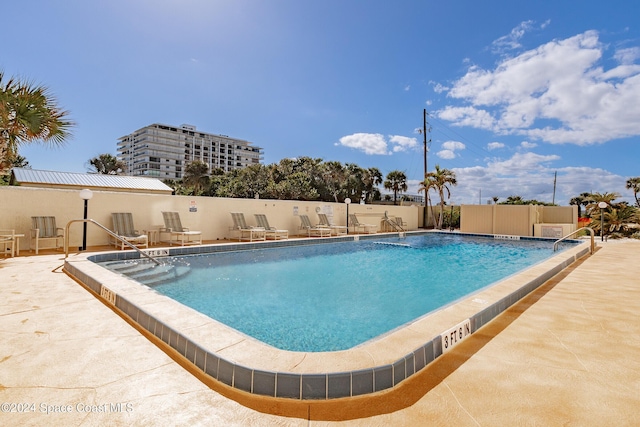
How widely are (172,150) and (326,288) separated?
297ft

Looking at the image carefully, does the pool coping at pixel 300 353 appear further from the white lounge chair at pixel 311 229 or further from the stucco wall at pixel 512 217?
the stucco wall at pixel 512 217

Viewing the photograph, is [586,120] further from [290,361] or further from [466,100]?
[290,361]

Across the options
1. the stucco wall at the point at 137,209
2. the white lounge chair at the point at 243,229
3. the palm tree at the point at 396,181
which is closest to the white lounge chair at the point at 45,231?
the stucco wall at the point at 137,209

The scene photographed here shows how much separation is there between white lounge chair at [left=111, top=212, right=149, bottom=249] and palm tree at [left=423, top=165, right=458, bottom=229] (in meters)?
15.9

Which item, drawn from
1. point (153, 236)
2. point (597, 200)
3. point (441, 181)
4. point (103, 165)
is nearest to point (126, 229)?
point (153, 236)

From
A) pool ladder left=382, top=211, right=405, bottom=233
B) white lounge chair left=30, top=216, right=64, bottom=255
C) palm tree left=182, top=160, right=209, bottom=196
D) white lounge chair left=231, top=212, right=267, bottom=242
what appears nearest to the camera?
white lounge chair left=30, top=216, right=64, bottom=255

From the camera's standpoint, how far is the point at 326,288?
5746 mm

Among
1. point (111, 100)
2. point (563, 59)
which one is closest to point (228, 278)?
point (563, 59)

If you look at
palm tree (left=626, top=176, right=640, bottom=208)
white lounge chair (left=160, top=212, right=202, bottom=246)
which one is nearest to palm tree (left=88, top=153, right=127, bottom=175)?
white lounge chair (left=160, top=212, right=202, bottom=246)

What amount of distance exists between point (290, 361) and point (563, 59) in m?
14.6

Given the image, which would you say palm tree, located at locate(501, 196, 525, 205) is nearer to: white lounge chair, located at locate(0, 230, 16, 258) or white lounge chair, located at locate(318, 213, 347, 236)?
white lounge chair, located at locate(318, 213, 347, 236)

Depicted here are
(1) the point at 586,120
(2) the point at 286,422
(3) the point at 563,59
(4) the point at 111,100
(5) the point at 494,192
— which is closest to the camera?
(2) the point at 286,422

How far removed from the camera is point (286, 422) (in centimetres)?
174

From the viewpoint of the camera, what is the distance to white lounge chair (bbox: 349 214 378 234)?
15.9m
